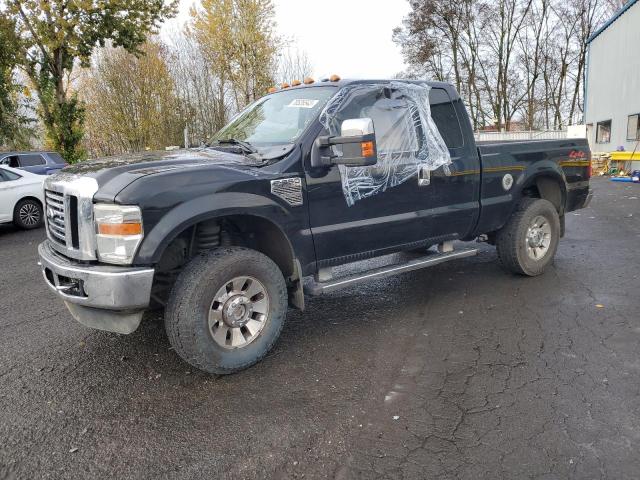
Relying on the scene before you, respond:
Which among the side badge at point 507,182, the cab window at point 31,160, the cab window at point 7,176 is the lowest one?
the side badge at point 507,182

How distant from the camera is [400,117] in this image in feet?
14.3

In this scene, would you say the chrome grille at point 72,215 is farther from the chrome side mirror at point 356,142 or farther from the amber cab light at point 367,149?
the amber cab light at point 367,149

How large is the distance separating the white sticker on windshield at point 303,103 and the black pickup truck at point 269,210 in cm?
2

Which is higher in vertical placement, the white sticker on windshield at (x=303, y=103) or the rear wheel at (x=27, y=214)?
the white sticker on windshield at (x=303, y=103)

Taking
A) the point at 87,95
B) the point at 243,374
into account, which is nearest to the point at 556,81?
the point at 87,95

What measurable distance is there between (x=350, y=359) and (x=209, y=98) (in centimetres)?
2635

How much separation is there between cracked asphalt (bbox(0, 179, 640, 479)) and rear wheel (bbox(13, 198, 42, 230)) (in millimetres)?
6464

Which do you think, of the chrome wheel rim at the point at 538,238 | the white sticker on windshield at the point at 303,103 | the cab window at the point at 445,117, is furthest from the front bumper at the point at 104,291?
the chrome wheel rim at the point at 538,238

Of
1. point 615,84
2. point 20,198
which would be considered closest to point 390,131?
point 20,198

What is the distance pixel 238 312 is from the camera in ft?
11.2

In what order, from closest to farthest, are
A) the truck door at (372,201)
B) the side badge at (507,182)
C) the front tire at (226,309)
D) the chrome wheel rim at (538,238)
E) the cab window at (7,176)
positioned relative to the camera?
the front tire at (226,309) → the truck door at (372,201) → the side badge at (507,182) → the chrome wheel rim at (538,238) → the cab window at (7,176)

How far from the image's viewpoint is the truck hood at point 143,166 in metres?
3.03

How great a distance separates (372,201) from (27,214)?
374 inches

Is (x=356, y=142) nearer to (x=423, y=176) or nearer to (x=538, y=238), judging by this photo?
(x=423, y=176)
